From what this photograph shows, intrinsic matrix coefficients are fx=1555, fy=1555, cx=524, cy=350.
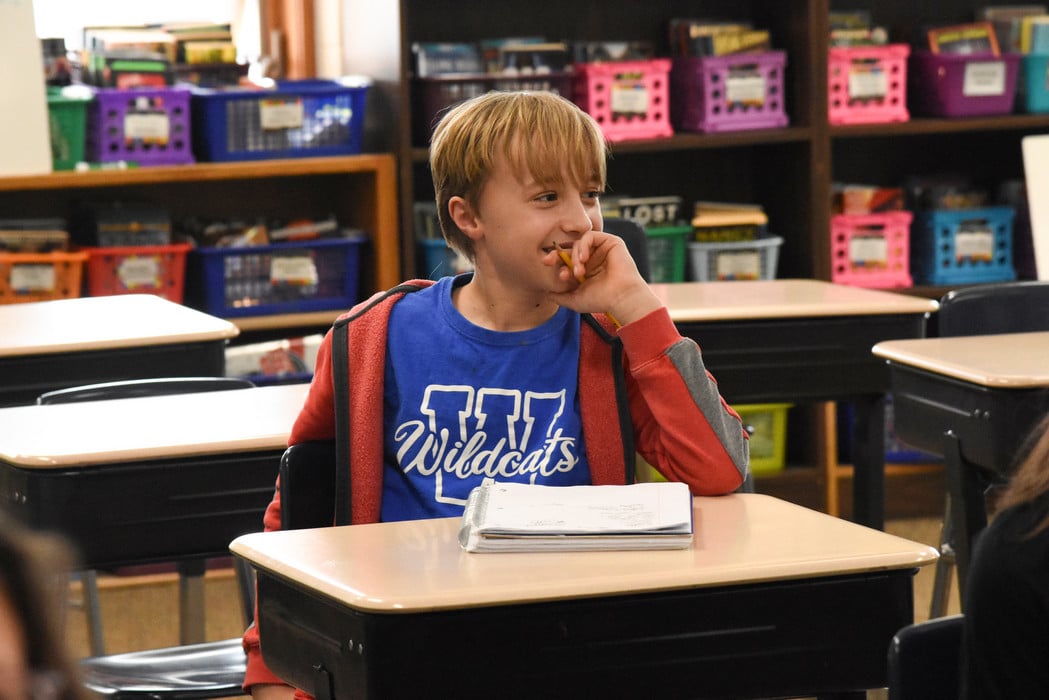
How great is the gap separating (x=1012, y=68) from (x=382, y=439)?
3114 millimetres

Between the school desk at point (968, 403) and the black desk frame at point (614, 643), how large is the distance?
109 cm

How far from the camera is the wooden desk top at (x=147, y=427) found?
6.58 ft

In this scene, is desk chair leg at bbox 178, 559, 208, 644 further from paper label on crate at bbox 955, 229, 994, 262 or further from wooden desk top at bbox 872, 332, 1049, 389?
paper label on crate at bbox 955, 229, 994, 262

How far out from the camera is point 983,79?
4.29 meters

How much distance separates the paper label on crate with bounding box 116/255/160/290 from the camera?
12.7 feet

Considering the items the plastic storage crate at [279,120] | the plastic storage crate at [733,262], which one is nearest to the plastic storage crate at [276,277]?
the plastic storage crate at [279,120]

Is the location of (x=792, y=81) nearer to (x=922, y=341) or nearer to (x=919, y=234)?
(x=919, y=234)

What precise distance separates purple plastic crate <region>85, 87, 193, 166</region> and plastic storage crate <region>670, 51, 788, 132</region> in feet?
4.35

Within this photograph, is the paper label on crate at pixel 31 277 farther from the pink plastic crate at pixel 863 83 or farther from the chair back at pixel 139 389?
the pink plastic crate at pixel 863 83

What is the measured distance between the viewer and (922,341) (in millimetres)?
2777

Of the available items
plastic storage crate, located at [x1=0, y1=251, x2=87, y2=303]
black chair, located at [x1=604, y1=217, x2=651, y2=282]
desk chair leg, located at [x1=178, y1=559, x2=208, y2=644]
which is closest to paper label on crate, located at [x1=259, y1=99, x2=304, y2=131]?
plastic storage crate, located at [x1=0, y1=251, x2=87, y2=303]

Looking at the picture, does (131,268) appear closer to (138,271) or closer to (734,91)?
(138,271)

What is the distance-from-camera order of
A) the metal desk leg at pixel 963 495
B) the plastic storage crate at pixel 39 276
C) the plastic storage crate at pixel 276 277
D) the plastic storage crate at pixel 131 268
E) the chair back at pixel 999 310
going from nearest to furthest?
1. the metal desk leg at pixel 963 495
2. the chair back at pixel 999 310
3. the plastic storage crate at pixel 39 276
4. the plastic storage crate at pixel 131 268
5. the plastic storage crate at pixel 276 277

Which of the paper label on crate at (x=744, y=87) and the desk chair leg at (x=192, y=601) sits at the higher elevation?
the paper label on crate at (x=744, y=87)
